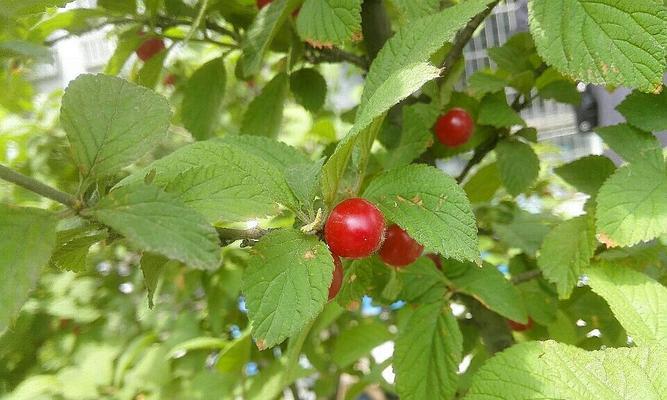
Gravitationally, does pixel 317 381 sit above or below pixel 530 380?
below

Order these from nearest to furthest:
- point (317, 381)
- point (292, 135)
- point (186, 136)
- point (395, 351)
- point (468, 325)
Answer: point (395, 351), point (468, 325), point (317, 381), point (186, 136), point (292, 135)

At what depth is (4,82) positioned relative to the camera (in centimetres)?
98

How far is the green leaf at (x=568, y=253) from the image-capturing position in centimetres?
67

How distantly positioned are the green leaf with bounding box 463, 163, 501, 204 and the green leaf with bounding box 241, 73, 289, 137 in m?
0.32

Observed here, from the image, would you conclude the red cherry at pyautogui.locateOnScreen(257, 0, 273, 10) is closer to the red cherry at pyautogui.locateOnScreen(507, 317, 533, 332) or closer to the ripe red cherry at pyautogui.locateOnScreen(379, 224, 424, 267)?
the ripe red cherry at pyautogui.locateOnScreen(379, 224, 424, 267)

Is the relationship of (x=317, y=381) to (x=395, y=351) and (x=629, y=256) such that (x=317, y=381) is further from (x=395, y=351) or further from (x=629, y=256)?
(x=629, y=256)

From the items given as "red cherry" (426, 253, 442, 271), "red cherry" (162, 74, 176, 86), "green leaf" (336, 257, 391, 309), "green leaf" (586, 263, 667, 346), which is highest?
"green leaf" (586, 263, 667, 346)

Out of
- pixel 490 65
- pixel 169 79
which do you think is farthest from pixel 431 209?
pixel 490 65

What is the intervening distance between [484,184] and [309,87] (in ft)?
1.03

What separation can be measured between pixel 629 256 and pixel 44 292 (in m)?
1.22

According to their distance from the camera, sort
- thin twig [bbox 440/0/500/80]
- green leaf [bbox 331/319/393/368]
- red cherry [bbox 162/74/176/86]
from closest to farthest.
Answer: thin twig [bbox 440/0/500/80], green leaf [bbox 331/319/393/368], red cherry [bbox 162/74/176/86]

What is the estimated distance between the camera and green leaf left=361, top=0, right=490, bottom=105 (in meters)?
0.48

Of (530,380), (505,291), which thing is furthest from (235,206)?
(505,291)

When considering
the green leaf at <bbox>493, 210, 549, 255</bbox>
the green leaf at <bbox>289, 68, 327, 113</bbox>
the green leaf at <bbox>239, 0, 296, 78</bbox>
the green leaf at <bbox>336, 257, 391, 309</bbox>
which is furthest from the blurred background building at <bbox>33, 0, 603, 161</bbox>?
the green leaf at <bbox>336, 257, 391, 309</bbox>
